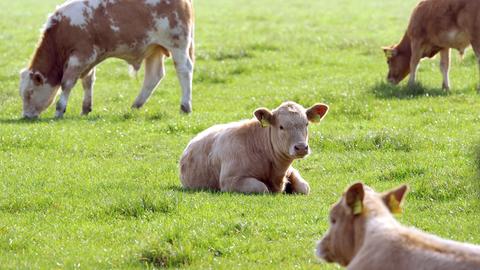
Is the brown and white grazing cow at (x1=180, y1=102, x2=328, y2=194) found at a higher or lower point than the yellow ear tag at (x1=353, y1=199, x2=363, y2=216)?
lower

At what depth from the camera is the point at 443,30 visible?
19.8 m

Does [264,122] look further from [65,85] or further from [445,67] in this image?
[445,67]

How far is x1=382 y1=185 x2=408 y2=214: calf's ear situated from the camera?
646 centimetres

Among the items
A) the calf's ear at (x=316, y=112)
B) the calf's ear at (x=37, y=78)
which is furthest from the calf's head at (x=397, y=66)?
the calf's ear at (x=316, y=112)

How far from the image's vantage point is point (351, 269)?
20.1 ft

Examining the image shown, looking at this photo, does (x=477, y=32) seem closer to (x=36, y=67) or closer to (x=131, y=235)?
(x=36, y=67)

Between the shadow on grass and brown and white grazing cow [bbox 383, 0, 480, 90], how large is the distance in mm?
383

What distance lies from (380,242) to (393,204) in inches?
19.6

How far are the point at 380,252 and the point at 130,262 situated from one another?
2956 millimetres

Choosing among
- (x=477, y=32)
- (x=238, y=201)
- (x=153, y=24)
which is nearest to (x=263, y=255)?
(x=238, y=201)

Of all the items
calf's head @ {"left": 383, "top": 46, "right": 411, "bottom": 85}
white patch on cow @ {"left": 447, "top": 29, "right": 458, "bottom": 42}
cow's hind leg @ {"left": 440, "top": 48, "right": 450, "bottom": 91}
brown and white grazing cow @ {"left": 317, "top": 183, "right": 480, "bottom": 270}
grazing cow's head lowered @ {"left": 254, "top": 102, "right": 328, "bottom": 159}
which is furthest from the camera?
calf's head @ {"left": 383, "top": 46, "right": 411, "bottom": 85}

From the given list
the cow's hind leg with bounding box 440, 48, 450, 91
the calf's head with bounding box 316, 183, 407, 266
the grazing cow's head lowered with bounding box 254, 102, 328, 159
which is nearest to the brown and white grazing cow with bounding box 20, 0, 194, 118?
the cow's hind leg with bounding box 440, 48, 450, 91

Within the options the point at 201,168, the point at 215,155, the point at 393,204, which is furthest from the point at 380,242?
the point at 201,168

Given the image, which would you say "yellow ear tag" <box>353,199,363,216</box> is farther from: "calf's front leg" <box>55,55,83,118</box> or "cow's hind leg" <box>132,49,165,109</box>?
"cow's hind leg" <box>132,49,165,109</box>
